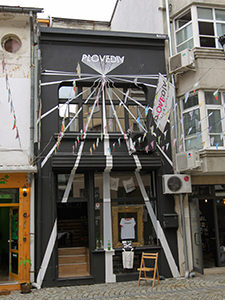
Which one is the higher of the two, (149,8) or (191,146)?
(149,8)

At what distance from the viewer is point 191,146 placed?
10.9 metres

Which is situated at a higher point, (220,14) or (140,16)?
(140,16)

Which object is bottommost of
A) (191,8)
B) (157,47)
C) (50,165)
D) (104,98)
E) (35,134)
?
(50,165)

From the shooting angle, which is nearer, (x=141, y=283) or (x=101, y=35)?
(x=141, y=283)

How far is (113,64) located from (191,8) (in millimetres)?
3278

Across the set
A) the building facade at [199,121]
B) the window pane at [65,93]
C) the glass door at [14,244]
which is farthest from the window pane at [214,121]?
the glass door at [14,244]

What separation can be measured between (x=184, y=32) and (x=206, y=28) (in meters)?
0.74

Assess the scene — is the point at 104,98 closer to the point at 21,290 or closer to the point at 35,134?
the point at 35,134

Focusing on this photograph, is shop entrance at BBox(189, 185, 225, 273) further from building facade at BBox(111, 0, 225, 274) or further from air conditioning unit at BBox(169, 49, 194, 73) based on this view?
air conditioning unit at BBox(169, 49, 194, 73)

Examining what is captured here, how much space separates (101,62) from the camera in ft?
36.3

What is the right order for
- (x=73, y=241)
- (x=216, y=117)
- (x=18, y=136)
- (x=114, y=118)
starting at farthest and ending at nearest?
(x=73, y=241) → (x=114, y=118) → (x=216, y=117) → (x=18, y=136)

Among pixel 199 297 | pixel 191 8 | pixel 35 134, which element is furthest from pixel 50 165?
pixel 191 8

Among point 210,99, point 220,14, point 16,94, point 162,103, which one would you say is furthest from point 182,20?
point 16,94

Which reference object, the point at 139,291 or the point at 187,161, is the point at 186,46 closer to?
the point at 187,161
